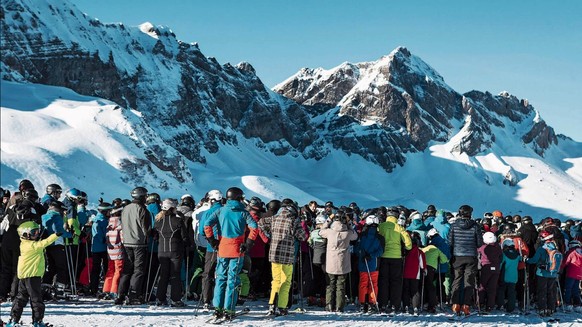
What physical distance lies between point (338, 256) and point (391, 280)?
1.30m

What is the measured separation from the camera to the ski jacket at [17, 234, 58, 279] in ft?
29.6

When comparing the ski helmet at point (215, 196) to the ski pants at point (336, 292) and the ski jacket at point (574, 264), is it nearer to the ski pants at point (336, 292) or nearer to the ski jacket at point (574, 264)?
the ski pants at point (336, 292)

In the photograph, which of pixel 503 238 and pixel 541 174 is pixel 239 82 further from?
pixel 503 238

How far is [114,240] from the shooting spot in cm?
1157

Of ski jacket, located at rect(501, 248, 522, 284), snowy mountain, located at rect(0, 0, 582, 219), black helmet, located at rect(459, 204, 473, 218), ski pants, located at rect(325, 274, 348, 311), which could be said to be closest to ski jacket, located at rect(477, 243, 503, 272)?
ski jacket, located at rect(501, 248, 522, 284)

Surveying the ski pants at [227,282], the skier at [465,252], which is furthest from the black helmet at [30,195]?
the skier at [465,252]

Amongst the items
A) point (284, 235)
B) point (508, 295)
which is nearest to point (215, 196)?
point (284, 235)

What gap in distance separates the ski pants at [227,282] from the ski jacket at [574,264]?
345 inches

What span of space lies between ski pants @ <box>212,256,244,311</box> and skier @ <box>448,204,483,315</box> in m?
4.87

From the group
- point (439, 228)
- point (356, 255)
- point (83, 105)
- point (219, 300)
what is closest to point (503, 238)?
point (439, 228)

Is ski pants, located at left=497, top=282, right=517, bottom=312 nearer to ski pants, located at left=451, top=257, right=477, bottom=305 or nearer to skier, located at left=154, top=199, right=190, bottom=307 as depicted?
ski pants, located at left=451, top=257, right=477, bottom=305

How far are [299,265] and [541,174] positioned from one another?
190 m

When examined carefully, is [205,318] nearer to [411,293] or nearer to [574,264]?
[411,293]

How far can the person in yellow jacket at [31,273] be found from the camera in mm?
8938
